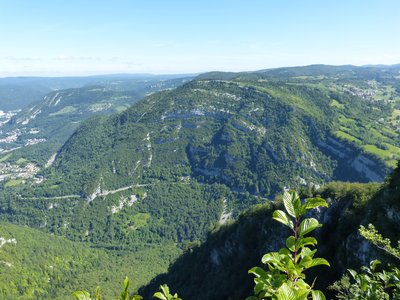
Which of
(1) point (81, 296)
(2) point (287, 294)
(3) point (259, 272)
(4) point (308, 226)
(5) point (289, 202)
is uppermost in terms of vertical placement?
(5) point (289, 202)

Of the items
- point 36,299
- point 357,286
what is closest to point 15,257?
point 36,299

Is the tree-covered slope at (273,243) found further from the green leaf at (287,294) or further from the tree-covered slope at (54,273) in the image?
the tree-covered slope at (54,273)

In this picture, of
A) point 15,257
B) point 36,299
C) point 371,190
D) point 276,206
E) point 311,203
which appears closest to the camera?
point 311,203

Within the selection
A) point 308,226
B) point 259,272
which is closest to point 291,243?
point 308,226

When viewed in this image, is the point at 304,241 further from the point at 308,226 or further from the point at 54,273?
the point at 54,273

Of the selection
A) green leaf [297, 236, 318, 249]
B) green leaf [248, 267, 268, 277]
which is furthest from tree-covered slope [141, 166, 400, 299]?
green leaf [248, 267, 268, 277]

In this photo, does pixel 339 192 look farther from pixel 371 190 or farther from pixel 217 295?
pixel 217 295
